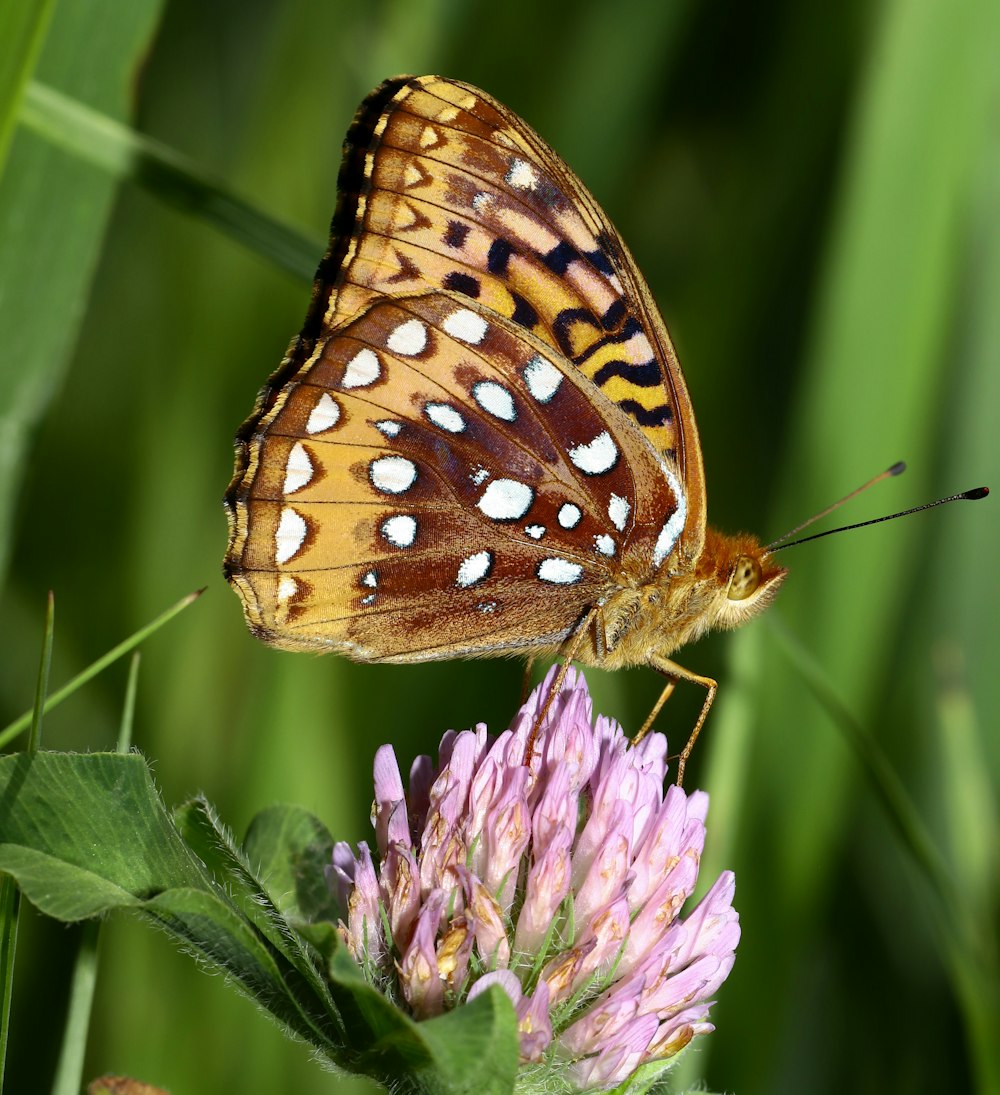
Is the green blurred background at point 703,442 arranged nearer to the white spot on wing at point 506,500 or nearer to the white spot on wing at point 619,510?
the white spot on wing at point 619,510

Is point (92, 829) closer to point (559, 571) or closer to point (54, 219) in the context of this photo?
point (559, 571)

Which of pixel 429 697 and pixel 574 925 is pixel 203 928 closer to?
pixel 574 925

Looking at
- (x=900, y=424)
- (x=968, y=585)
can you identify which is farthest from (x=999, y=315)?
(x=968, y=585)

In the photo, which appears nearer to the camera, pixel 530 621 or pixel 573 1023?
pixel 573 1023

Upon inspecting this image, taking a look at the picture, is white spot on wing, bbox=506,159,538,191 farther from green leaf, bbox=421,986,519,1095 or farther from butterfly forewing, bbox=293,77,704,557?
green leaf, bbox=421,986,519,1095

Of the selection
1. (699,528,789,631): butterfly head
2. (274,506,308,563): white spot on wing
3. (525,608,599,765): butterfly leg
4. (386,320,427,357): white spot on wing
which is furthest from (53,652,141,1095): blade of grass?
(699,528,789,631): butterfly head

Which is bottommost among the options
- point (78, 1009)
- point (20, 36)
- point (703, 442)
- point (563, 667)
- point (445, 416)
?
point (78, 1009)

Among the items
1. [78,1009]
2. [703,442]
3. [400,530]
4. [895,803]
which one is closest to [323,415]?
[400,530]
